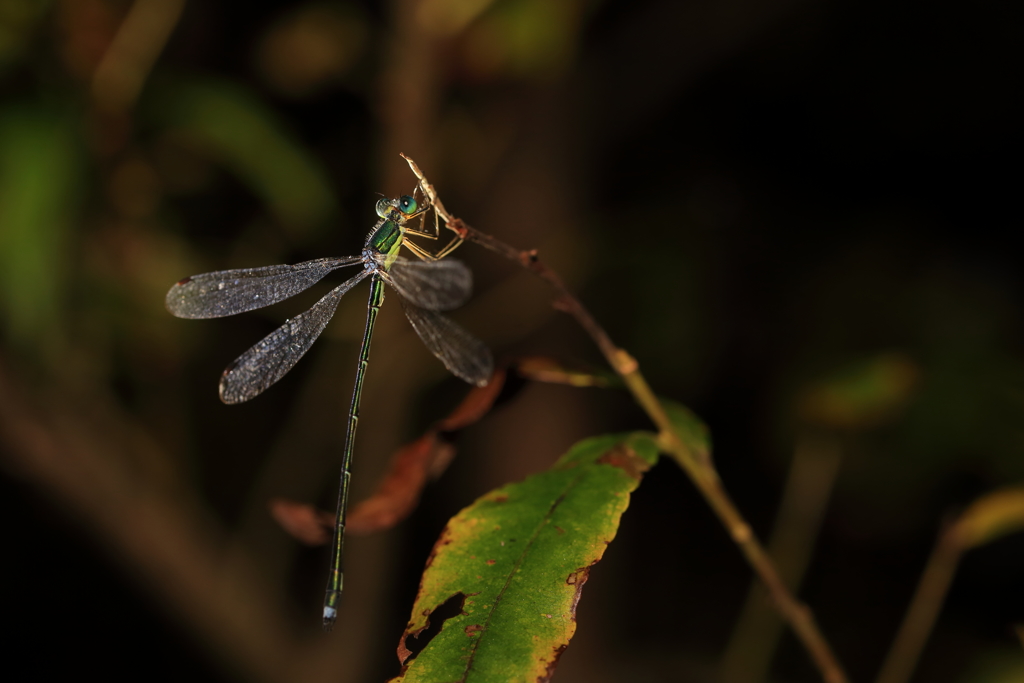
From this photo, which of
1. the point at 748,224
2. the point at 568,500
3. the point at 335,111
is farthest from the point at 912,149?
the point at 568,500

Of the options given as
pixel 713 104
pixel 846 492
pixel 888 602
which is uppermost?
pixel 713 104

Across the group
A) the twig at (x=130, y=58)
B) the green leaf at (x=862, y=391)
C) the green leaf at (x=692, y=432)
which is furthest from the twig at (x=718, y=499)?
the twig at (x=130, y=58)

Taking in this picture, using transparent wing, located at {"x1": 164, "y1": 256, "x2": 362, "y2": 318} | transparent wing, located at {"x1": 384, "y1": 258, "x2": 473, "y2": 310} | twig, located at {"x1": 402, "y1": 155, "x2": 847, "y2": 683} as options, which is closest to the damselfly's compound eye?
transparent wing, located at {"x1": 384, "y1": 258, "x2": 473, "y2": 310}

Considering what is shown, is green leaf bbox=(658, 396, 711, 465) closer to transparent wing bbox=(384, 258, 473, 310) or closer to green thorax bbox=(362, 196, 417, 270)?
transparent wing bbox=(384, 258, 473, 310)

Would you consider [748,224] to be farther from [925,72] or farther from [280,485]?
[280,485]

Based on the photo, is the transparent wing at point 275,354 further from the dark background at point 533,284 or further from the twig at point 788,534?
the twig at point 788,534

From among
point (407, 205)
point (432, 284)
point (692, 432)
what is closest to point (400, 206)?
point (407, 205)

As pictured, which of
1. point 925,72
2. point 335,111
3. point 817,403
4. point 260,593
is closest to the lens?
point 817,403

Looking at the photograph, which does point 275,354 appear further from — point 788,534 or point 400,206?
point 788,534
